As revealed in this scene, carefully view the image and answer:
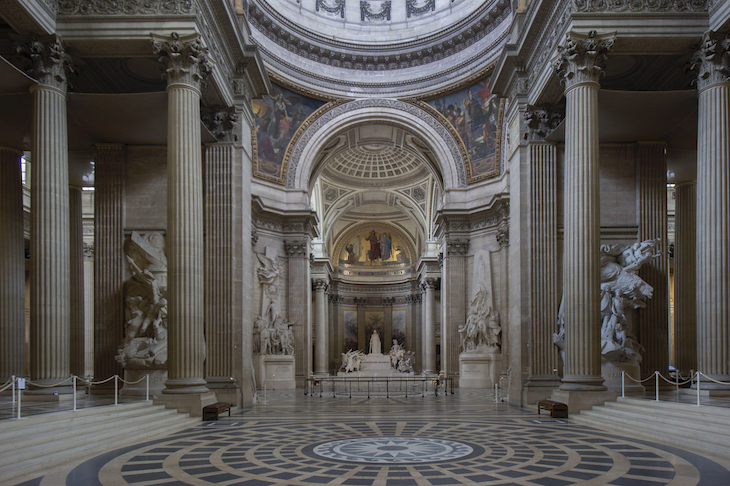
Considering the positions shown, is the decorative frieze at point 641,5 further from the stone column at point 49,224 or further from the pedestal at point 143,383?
the pedestal at point 143,383

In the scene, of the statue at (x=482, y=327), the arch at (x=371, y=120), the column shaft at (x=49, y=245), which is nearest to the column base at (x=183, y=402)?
the column shaft at (x=49, y=245)

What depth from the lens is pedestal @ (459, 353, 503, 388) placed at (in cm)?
3080

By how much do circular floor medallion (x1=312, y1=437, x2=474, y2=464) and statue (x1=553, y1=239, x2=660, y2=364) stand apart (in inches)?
262

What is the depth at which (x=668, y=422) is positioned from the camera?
11.3 meters

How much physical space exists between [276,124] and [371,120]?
580 cm

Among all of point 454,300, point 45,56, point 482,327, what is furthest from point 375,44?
point 45,56

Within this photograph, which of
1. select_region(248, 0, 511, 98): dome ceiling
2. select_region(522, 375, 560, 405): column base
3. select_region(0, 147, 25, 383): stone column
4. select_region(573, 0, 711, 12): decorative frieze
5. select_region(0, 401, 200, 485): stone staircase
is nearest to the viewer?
select_region(0, 401, 200, 485): stone staircase

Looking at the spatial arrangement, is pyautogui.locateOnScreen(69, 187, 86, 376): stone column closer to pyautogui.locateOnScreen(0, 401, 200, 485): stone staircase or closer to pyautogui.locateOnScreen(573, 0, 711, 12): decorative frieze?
pyautogui.locateOnScreen(0, 401, 200, 485): stone staircase

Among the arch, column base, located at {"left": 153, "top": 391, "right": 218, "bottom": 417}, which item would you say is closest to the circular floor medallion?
column base, located at {"left": 153, "top": 391, "right": 218, "bottom": 417}

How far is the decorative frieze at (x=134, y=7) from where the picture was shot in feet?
45.9

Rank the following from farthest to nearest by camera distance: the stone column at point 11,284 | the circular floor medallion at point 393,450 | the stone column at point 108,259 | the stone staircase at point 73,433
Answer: the stone column at point 108,259, the stone column at point 11,284, the circular floor medallion at point 393,450, the stone staircase at point 73,433

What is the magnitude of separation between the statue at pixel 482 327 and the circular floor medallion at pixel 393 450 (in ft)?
67.5

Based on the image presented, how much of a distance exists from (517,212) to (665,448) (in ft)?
30.2

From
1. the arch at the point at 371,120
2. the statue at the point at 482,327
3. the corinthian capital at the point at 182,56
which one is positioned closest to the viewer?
the corinthian capital at the point at 182,56
